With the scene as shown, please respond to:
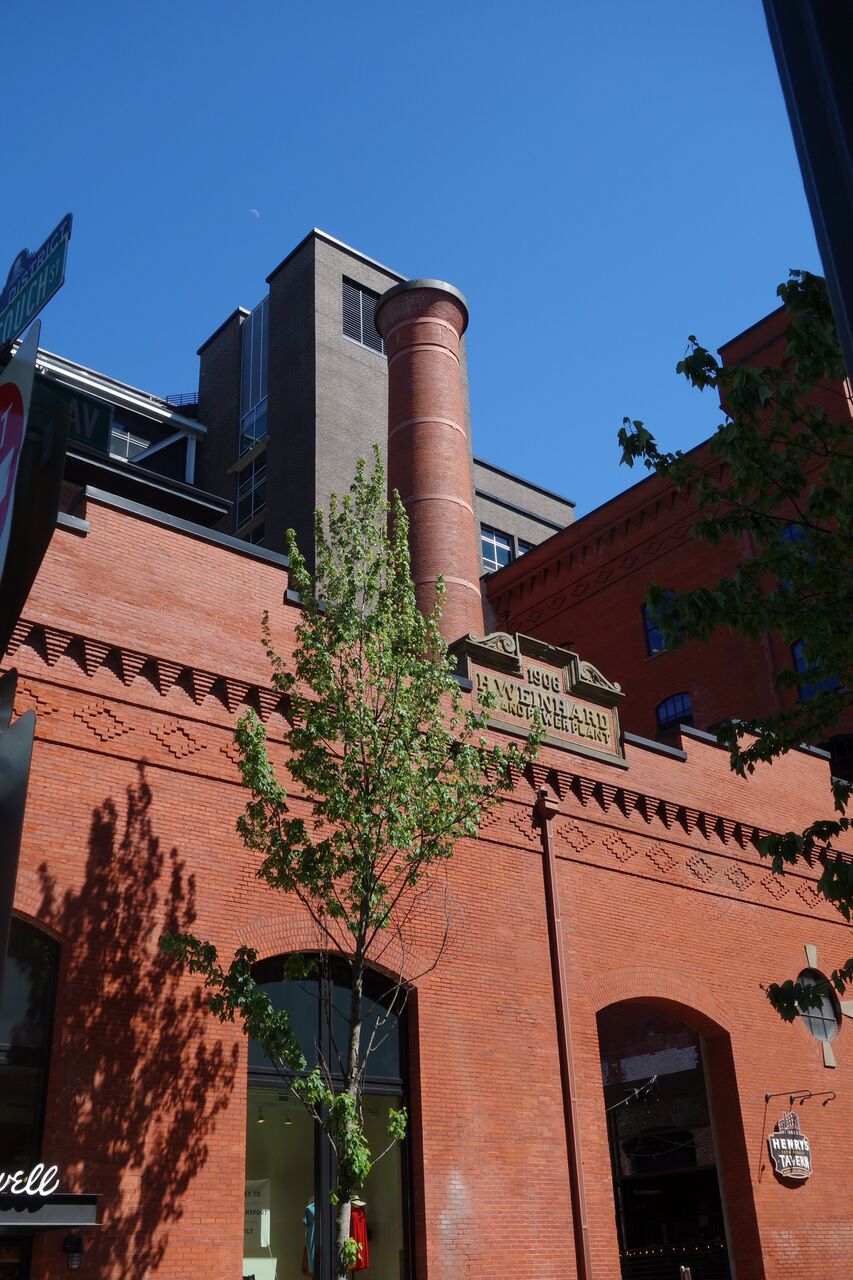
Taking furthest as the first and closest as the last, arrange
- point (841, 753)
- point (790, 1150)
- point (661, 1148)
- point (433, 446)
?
point (841, 753)
point (433, 446)
point (661, 1148)
point (790, 1150)

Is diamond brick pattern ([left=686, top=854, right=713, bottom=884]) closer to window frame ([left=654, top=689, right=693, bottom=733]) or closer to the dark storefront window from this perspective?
window frame ([left=654, top=689, right=693, bottom=733])

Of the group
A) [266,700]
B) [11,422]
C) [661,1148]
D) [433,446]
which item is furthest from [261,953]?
[433,446]

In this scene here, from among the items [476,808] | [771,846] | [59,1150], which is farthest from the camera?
[476,808]

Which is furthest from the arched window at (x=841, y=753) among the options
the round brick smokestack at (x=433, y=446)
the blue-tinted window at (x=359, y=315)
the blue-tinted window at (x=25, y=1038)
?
the blue-tinted window at (x=359, y=315)

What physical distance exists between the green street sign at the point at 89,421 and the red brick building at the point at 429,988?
4.49 metres

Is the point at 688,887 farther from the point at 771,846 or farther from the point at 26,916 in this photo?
the point at 26,916

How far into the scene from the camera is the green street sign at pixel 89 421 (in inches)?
312

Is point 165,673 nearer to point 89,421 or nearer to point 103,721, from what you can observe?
point 103,721

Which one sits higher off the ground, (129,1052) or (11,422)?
(11,422)

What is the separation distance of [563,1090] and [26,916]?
800 centimetres

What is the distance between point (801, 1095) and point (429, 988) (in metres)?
7.88

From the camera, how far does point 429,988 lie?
1591 centimetres

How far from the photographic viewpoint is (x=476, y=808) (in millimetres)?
13938

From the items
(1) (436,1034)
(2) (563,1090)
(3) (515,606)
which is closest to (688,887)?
(2) (563,1090)
